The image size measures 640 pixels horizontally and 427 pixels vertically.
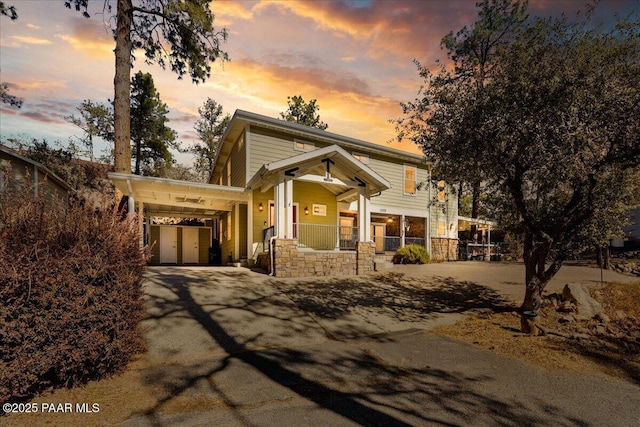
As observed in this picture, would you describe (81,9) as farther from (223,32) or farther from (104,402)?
(104,402)

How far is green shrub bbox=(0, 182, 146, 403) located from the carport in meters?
6.49

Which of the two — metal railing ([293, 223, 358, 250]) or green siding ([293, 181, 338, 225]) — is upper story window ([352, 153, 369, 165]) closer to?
green siding ([293, 181, 338, 225])

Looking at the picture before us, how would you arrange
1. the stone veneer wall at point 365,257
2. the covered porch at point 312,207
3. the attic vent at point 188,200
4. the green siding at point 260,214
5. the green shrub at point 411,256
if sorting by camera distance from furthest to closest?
the green shrub at point 411,256 → the attic vent at point 188,200 → the green siding at point 260,214 → the stone veneer wall at point 365,257 → the covered porch at point 312,207

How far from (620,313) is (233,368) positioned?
28.5ft

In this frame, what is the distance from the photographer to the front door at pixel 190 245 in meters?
18.3

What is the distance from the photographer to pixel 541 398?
3.67m

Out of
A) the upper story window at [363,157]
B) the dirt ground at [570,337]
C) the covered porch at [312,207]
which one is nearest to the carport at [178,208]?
the covered porch at [312,207]

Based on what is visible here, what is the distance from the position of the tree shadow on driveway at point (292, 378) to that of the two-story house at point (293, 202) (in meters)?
4.24

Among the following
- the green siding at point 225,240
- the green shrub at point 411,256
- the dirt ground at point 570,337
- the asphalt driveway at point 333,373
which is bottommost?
the dirt ground at point 570,337

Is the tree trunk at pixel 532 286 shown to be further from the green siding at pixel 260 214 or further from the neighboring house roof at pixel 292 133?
the green siding at pixel 260 214

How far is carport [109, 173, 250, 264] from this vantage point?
36.6 feet

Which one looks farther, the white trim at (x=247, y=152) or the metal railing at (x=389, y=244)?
the metal railing at (x=389, y=244)

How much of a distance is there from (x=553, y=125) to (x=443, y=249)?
15.3 metres

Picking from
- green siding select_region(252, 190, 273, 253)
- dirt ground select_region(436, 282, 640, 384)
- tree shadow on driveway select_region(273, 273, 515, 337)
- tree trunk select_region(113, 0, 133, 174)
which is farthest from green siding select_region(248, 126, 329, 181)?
dirt ground select_region(436, 282, 640, 384)
